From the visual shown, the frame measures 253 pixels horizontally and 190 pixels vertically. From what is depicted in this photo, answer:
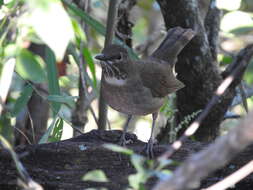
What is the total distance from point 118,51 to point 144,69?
1.56 feet

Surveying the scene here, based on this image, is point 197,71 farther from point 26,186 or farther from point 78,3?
point 26,186

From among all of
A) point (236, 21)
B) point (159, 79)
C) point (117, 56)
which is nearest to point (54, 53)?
point (236, 21)

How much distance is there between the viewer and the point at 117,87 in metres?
4.51

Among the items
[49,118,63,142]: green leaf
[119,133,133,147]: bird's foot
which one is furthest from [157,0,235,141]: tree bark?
[49,118,63,142]: green leaf

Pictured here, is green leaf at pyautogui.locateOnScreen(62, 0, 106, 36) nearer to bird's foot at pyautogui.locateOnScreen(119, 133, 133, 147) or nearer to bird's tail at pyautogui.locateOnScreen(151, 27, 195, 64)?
bird's tail at pyautogui.locateOnScreen(151, 27, 195, 64)

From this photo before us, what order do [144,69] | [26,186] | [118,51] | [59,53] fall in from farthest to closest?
[144,69]
[118,51]
[26,186]
[59,53]

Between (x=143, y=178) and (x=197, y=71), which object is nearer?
(x=143, y=178)

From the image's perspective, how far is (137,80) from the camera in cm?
463

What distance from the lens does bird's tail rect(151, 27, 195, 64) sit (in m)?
4.54

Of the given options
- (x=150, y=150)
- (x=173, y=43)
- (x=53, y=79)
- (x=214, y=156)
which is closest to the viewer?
(x=214, y=156)

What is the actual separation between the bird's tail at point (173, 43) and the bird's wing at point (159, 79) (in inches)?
6.0

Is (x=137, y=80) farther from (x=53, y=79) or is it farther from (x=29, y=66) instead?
(x=29, y=66)

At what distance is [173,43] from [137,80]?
0.63m

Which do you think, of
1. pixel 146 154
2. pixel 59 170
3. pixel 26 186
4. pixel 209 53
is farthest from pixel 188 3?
pixel 26 186
